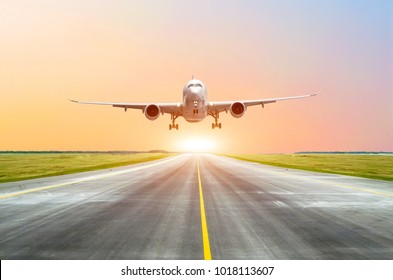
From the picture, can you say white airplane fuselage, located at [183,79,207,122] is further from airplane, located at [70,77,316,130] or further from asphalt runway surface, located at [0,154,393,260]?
asphalt runway surface, located at [0,154,393,260]

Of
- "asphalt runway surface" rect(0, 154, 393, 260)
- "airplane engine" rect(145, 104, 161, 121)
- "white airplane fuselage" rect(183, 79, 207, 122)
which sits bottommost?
"asphalt runway surface" rect(0, 154, 393, 260)

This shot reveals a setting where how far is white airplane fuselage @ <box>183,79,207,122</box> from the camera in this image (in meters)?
38.2

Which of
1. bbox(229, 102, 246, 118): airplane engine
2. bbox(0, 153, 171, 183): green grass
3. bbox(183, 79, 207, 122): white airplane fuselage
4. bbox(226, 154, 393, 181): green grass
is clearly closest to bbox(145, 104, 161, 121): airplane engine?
bbox(183, 79, 207, 122): white airplane fuselage

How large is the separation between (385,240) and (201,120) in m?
36.4

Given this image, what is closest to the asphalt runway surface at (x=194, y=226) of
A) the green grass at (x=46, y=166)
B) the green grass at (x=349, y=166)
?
the green grass at (x=46, y=166)

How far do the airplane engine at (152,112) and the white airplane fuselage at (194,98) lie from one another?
3127 mm

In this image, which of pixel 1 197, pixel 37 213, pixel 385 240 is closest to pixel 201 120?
pixel 1 197

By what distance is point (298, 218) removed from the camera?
12109 mm

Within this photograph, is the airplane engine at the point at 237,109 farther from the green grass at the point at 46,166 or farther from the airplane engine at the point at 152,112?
the green grass at the point at 46,166

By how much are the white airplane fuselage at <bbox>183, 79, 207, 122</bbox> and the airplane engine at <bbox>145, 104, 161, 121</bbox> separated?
3.13 meters

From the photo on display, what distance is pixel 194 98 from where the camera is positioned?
38.3 metres

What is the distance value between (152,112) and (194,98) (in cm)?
446

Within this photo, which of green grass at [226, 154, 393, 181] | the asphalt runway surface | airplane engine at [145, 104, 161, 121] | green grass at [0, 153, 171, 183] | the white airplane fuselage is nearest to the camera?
the asphalt runway surface
